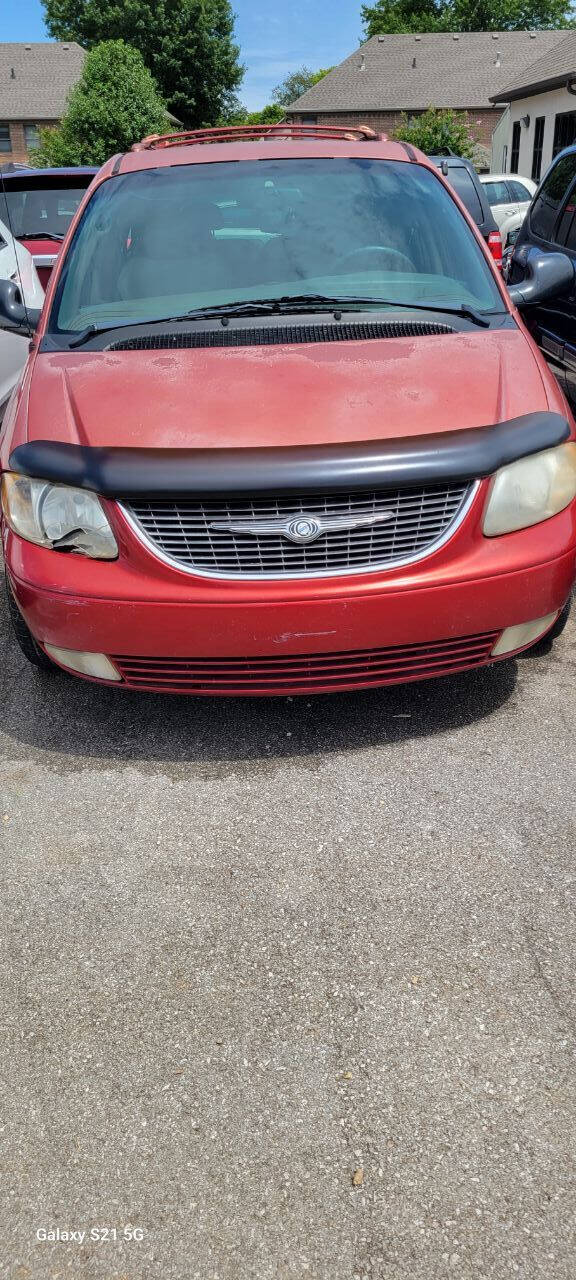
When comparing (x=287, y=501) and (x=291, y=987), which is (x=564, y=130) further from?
(x=291, y=987)

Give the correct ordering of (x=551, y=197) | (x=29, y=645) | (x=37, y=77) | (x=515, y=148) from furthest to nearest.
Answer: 1. (x=37, y=77)
2. (x=515, y=148)
3. (x=551, y=197)
4. (x=29, y=645)

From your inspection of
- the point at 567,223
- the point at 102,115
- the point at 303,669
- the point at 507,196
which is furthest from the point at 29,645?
the point at 102,115

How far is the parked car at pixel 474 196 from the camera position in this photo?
9.64 m

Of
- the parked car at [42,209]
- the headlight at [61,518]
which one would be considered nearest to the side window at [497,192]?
the parked car at [42,209]

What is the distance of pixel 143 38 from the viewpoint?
52688 millimetres

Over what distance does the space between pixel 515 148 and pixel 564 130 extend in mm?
7281

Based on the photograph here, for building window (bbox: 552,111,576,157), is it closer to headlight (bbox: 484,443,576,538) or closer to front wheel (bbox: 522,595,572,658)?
front wheel (bbox: 522,595,572,658)

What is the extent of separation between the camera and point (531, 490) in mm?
2881

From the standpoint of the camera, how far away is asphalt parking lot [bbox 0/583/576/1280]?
68.0 inches

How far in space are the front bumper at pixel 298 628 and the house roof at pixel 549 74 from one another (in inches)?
1362

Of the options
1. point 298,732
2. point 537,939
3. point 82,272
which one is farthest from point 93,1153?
point 82,272

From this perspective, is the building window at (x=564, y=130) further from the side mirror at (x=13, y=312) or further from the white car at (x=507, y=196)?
the side mirror at (x=13, y=312)

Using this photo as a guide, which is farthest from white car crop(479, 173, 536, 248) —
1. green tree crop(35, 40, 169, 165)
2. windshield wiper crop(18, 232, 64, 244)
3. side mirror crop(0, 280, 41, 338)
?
side mirror crop(0, 280, 41, 338)

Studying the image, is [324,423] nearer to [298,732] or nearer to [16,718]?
[298,732]
